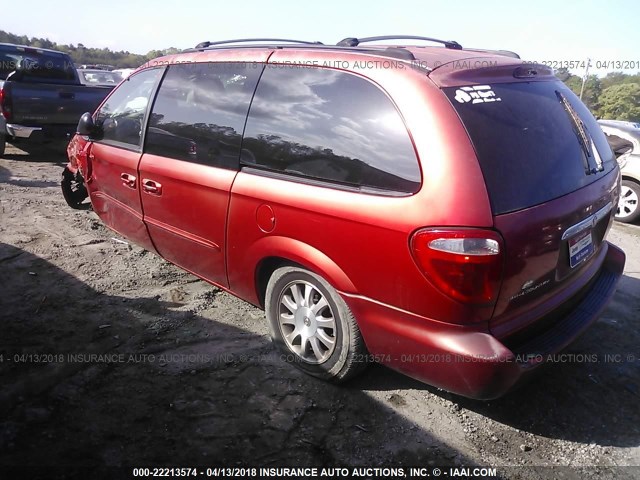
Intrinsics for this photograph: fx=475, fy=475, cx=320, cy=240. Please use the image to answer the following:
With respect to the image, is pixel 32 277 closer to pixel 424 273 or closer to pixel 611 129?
pixel 424 273

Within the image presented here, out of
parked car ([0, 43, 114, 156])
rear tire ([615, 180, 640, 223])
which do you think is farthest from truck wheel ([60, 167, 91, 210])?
rear tire ([615, 180, 640, 223])

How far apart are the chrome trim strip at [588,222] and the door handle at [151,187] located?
8.49 feet

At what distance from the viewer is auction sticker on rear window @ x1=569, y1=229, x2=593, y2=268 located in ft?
8.06

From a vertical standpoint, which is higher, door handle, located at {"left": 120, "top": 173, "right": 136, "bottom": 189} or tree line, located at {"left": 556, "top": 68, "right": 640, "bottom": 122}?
tree line, located at {"left": 556, "top": 68, "right": 640, "bottom": 122}

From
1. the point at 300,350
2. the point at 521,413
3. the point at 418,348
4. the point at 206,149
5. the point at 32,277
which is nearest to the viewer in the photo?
the point at 418,348

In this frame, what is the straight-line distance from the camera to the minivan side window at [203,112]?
2.89 metres

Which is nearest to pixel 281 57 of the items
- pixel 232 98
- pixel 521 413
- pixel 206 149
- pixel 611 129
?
pixel 232 98

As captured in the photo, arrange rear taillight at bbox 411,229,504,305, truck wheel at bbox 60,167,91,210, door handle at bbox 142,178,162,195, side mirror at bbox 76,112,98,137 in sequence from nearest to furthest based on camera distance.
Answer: rear taillight at bbox 411,229,504,305 < door handle at bbox 142,178,162,195 < side mirror at bbox 76,112,98,137 < truck wheel at bbox 60,167,91,210

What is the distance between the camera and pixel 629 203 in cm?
671

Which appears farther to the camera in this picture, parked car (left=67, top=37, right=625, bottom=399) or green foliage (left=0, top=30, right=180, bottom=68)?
green foliage (left=0, top=30, right=180, bottom=68)

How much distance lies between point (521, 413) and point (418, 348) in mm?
868

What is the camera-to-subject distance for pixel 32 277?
153 inches

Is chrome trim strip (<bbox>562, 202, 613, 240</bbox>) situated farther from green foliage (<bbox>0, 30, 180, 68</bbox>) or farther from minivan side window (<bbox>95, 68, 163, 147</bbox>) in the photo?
green foliage (<bbox>0, 30, 180, 68</bbox>)

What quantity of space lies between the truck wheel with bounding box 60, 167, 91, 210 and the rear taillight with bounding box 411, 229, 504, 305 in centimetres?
469
